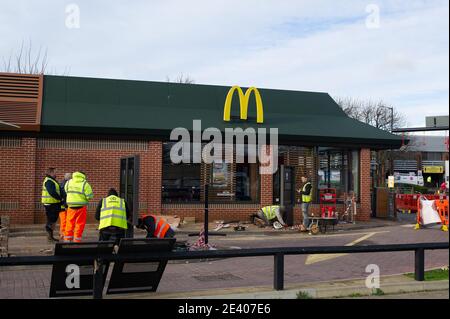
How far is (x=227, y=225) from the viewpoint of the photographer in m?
17.4

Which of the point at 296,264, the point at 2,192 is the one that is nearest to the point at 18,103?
the point at 2,192

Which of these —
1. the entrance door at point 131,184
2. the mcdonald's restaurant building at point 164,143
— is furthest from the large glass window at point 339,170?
the entrance door at point 131,184

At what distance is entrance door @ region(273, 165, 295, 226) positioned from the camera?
18.8m

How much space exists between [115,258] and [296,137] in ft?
41.0

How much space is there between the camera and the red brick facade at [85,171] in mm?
16203

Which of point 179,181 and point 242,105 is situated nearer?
point 179,181

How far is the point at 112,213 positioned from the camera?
8.89 meters

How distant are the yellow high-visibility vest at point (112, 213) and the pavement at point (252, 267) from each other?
1.29 meters

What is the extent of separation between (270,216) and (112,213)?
9329 mm

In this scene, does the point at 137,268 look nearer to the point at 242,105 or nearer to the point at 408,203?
the point at 242,105

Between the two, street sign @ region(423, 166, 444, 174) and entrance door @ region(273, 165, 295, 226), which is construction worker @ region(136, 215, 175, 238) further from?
street sign @ region(423, 166, 444, 174)

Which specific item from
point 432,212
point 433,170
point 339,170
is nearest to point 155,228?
point 432,212

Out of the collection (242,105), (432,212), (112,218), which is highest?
(242,105)

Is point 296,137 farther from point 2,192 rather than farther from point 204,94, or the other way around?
point 2,192
